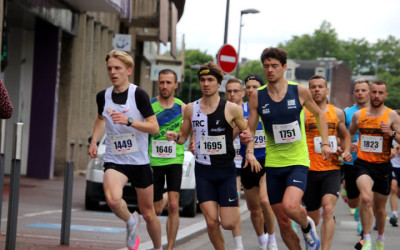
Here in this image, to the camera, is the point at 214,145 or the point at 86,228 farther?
the point at 86,228

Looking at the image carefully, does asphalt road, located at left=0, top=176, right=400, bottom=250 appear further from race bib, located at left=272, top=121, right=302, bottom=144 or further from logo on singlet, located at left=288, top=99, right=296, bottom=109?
logo on singlet, located at left=288, top=99, right=296, bottom=109

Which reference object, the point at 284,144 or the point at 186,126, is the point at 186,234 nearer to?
the point at 186,126

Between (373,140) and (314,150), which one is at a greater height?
(373,140)

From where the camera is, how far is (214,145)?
838 centimetres

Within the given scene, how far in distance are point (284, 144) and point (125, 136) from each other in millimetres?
1534

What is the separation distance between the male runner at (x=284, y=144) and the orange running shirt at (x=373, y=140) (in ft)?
7.12

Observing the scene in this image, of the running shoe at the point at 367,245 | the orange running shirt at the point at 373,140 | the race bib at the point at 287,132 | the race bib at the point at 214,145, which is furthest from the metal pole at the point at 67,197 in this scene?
the orange running shirt at the point at 373,140

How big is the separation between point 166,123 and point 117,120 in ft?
7.40

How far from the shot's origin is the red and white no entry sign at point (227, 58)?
20062 millimetres

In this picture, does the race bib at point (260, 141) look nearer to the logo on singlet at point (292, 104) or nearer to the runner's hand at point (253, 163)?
the runner's hand at point (253, 163)

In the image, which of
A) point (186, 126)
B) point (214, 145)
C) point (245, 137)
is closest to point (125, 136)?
point (186, 126)

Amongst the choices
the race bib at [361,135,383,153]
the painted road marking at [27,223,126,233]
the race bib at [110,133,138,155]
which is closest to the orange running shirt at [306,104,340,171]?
the race bib at [361,135,383,153]

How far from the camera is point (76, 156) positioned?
88.7 feet

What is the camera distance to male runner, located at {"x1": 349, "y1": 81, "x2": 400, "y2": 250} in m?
10.5
